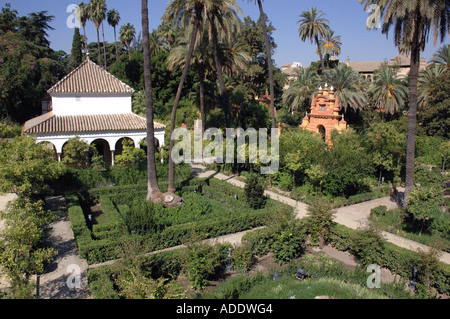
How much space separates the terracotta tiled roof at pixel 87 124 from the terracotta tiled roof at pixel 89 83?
1651mm

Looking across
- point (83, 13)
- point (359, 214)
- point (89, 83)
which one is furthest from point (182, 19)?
point (83, 13)

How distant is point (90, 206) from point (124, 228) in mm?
5144

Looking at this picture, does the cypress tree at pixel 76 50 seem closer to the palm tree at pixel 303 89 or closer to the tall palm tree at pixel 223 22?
the palm tree at pixel 303 89

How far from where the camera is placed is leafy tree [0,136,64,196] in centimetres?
1218

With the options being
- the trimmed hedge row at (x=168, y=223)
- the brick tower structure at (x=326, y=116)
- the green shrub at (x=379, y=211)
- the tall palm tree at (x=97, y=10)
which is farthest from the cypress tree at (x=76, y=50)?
the green shrub at (x=379, y=211)

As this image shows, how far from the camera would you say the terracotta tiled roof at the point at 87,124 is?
63.7 feet

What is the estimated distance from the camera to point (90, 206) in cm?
1686

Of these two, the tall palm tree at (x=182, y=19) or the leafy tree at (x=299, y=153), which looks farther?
the leafy tree at (x=299, y=153)

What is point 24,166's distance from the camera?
40.3ft

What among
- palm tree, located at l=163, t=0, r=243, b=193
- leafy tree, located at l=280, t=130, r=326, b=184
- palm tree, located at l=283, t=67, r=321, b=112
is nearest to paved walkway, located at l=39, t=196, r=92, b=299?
palm tree, located at l=163, t=0, r=243, b=193

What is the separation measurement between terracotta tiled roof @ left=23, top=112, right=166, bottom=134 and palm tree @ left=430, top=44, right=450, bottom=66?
1056 inches

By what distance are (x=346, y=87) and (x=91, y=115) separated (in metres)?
22.4

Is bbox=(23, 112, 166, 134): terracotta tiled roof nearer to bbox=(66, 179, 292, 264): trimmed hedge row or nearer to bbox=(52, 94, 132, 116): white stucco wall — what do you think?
bbox=(52, 94, 132, 116): white stucco wall

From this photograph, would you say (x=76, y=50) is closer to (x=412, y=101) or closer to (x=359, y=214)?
(x=412, y=101)
